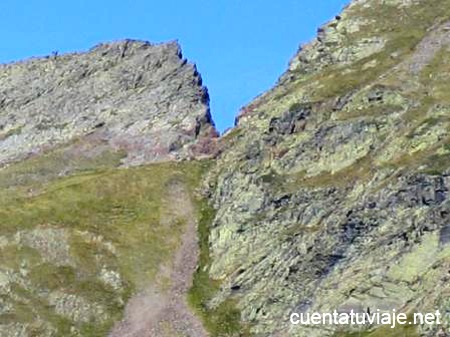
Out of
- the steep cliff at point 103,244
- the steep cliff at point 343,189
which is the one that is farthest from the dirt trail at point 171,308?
the steep cliff at point 343,189

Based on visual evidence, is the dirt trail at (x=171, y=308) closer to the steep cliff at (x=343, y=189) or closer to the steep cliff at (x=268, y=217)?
the steep cliff at (x=268, y=217)

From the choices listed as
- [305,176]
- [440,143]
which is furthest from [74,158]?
[440,143]

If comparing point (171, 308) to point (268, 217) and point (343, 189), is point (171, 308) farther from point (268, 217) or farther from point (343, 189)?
point (343, 189)

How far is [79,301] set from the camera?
12712 centimetres

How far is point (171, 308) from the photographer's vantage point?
126 m

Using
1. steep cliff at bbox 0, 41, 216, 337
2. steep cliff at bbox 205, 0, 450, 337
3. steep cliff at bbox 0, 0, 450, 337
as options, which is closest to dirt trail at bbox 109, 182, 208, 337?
steep cliff at bbox 0, 41, 216, 337

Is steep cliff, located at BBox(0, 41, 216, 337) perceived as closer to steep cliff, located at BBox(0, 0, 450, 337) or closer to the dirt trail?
the dirt trail

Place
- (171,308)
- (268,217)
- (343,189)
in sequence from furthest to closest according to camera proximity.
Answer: (268,217) → (343,189) → (171,308)

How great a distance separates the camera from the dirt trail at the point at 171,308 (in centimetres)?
12088

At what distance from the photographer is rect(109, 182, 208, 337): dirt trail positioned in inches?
4759

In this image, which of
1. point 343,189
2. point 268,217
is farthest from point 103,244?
point 343,189

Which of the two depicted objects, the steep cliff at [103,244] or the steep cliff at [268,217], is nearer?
the steep cliff at [268,217]

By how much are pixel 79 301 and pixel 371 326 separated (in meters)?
40.1

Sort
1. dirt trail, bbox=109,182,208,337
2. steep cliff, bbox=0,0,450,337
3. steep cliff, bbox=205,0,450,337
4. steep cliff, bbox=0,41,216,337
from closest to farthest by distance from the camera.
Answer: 1. steep cliff, bbox=205,0,450,337
2. steep cliff, bbox=0,0,450,337
3. dirt trail, bbox=109,182,208,337
4. steep cliff, bbox=0,41,216,337
